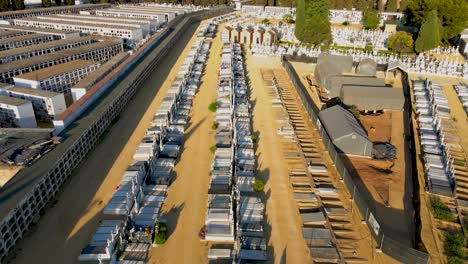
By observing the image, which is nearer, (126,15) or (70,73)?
(70,73)

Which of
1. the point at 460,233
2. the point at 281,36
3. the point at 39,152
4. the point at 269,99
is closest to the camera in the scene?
the point at 460,233

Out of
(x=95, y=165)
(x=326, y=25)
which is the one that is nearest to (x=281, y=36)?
(x=326, y=25)

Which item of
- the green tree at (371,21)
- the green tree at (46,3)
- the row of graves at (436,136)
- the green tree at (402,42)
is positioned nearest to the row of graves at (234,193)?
the row of graves at (436,136)

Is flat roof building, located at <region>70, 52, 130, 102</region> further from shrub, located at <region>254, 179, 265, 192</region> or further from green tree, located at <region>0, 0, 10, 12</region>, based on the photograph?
green tree, located at <region>0, 0, 10, 12</region>

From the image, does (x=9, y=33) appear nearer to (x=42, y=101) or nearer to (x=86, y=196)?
(x=42, y=101)

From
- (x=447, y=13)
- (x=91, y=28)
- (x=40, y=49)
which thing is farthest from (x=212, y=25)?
(x=447, y=13)

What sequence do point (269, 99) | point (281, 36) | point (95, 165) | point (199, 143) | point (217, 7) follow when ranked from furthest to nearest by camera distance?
point (217, 7) < point (281, 36) < point (269, 99) < point (199, 143) < point (95, 165)

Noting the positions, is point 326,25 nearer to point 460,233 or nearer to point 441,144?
point 441,144
